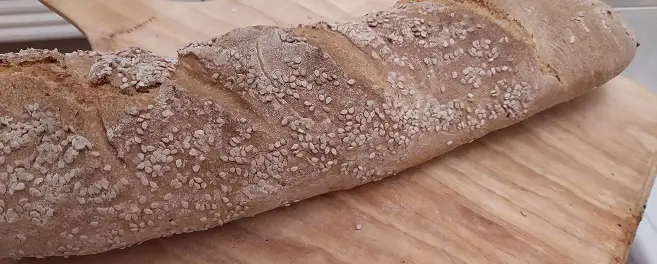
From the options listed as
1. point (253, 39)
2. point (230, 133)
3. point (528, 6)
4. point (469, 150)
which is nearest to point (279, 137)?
point (230, 133)

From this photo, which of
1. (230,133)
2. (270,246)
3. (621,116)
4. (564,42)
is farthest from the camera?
(621,116)

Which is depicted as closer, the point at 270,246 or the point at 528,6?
the point at 270,246

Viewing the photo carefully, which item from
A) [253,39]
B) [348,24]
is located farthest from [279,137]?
[348,24]

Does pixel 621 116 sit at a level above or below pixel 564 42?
below

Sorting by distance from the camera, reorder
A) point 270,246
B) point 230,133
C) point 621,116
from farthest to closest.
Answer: point 621,116
point 270,246
point 230,133

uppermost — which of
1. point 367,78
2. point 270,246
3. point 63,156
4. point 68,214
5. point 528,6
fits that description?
point 528,6

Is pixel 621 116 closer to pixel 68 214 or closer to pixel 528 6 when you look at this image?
pixel 528 6

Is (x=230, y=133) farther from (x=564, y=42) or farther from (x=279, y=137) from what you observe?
(x=564, y=42)
